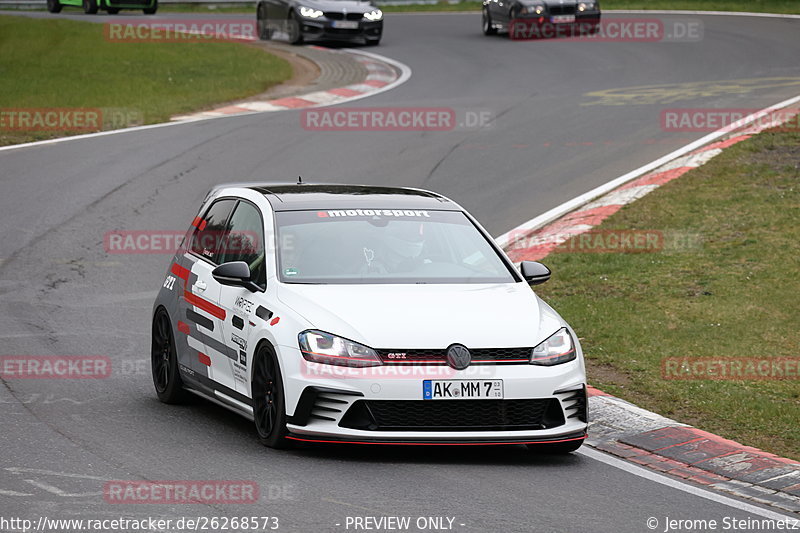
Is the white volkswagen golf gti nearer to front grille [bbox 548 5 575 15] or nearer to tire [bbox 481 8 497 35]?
front grille [bbox 548 5 575 15]

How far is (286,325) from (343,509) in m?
1.55

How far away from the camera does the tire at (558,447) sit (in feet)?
27.2

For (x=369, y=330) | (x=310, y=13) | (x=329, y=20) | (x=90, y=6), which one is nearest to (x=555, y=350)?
(x=369, y=330)

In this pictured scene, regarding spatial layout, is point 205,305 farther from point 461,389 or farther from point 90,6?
point 90,6

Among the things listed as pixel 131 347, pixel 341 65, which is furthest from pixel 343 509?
pixel 341 65

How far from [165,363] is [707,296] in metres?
5.33

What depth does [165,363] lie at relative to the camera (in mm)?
9984

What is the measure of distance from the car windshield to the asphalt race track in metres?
1.15

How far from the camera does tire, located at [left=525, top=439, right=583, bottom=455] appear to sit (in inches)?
327

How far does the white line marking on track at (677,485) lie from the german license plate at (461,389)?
0.95 metres

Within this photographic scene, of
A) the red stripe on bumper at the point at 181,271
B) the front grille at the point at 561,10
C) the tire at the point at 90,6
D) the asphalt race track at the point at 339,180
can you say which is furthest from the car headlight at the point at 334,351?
the tire at the point at 90,6

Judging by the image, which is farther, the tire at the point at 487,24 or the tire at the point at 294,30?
the tire at the point at 487,24

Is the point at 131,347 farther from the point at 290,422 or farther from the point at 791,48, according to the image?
the point at 791,48

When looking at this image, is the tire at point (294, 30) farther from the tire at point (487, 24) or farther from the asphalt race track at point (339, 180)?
the tire at point (487, 24)
